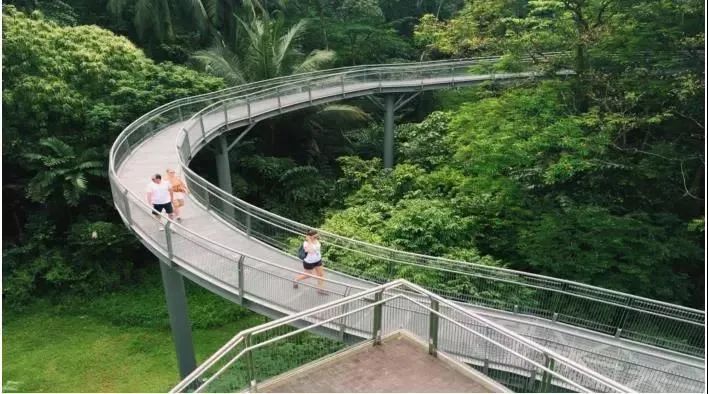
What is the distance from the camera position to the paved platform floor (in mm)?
5969

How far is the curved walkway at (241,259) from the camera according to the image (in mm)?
9719

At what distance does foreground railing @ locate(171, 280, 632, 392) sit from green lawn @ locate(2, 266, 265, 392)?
27.9 ft

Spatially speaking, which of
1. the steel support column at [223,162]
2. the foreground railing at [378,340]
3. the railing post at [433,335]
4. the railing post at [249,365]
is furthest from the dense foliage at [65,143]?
the railing post at [433,335]

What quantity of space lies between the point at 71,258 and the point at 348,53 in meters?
19.3

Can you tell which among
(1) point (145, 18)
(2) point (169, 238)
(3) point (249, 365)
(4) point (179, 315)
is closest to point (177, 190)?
(2) point (169, 238)

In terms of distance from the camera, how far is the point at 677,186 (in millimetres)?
15633

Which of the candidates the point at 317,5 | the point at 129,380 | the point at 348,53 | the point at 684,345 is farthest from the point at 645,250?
the point at 317,5

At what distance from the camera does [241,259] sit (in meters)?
10.0

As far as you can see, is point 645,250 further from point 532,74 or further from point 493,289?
point 532,74

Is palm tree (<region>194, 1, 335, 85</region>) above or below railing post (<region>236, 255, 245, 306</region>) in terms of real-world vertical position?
above

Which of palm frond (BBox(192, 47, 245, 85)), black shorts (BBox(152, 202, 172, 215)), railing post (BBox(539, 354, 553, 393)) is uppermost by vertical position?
palm frond (BBox(192, 47, 245, 85))

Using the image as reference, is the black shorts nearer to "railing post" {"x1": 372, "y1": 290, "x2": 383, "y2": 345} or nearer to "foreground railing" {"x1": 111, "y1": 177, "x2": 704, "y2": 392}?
"foreground railing" {"x1": 111, "y1": 177, "x2": 704, "y2": 392}

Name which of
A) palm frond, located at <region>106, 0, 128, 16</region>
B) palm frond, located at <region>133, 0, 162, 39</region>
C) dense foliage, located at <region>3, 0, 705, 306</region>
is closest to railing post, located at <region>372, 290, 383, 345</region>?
dense foliage, located at <region>3, 0, 705, 306</region>

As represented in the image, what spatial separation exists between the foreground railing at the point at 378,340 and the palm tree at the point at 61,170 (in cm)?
1198
